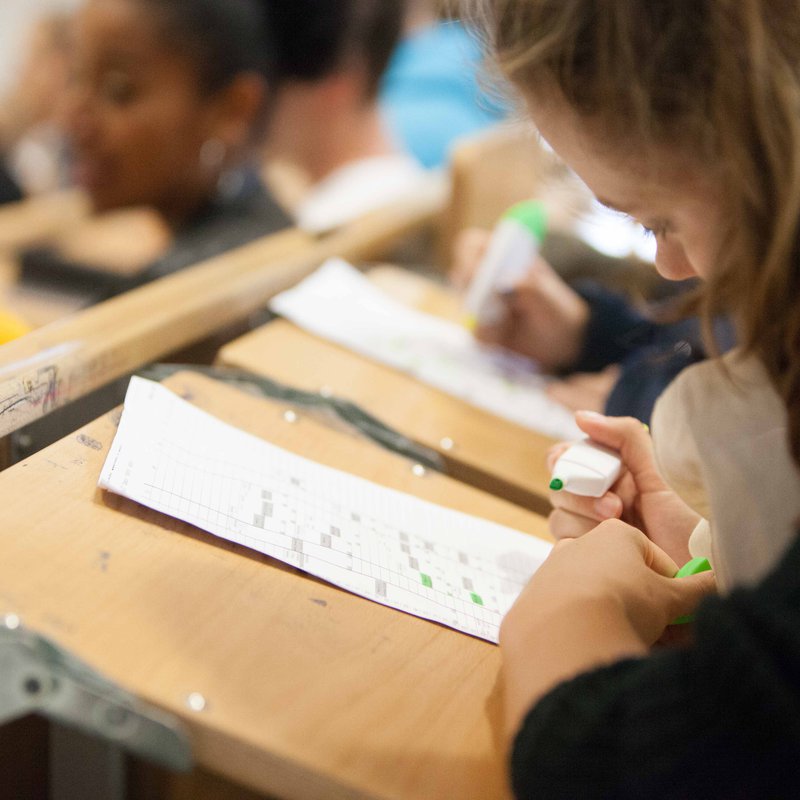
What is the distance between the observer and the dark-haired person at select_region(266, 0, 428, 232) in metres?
1.52

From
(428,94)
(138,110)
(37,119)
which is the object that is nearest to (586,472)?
(138,110)

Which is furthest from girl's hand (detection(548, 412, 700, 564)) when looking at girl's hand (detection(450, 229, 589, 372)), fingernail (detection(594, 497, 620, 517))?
girl's hand (detection(450, 229, 589, 372))

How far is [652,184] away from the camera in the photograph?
0.41m

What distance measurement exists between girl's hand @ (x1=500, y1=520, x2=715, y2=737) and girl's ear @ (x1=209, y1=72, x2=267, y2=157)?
43.4 inches

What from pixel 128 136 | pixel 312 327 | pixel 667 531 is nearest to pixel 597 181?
pixel 667 531

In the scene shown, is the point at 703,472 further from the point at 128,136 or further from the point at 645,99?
the point at 128,136

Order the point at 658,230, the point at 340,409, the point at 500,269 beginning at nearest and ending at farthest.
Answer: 1. the point at 658,230
2. the point at 340,409
3. the point at 500,269

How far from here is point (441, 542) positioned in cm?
58

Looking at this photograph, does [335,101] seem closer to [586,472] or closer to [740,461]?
[586,472]

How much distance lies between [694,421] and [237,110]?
1162 millimetres

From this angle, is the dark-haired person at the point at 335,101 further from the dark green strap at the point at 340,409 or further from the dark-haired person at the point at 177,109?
the dark green strap at the point at 340,409

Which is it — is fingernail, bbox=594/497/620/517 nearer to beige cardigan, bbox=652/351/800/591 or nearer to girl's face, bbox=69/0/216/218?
beige cardigan, bbox=652/351/800/591

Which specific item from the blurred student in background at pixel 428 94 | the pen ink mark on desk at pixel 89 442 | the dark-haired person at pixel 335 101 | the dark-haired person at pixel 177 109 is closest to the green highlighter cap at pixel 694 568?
the pen ink mark on desk at pixel 89 442

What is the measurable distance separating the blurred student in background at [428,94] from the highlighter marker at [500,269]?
70 centimetres
